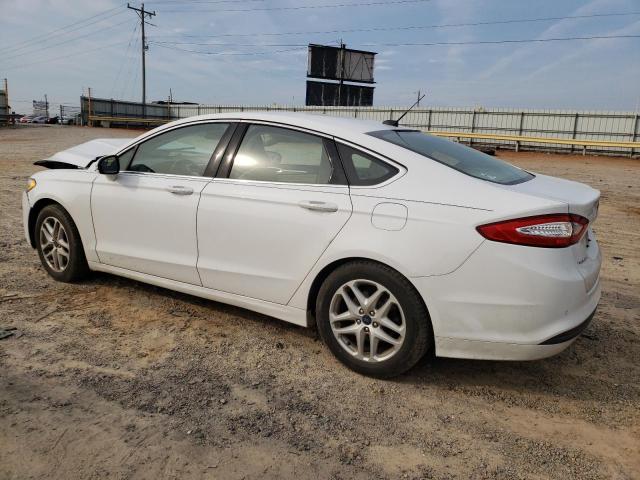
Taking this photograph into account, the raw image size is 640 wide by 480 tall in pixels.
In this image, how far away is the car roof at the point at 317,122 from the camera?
11.0 ft

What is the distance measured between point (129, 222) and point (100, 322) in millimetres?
773

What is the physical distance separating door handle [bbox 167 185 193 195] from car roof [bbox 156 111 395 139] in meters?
0.54

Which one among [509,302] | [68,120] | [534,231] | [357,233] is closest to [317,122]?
[357,233]

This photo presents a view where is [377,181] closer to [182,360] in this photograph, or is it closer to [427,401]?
[427,401]

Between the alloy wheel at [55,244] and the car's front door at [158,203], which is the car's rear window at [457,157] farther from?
the alloy wheel at [55,244]

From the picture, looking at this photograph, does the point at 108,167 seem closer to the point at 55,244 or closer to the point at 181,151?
the point at 181,151

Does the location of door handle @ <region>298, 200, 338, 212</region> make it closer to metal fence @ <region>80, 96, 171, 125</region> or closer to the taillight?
the taillight

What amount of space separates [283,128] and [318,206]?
713mm

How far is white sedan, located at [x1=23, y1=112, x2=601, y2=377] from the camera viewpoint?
8.93 feet

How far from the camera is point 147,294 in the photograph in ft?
14.7

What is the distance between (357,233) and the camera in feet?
9.90

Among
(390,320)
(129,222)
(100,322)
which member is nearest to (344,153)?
(390,320)

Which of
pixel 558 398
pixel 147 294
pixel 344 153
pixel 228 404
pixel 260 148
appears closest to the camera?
pixel 228 404

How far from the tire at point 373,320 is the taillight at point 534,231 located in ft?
1.77
